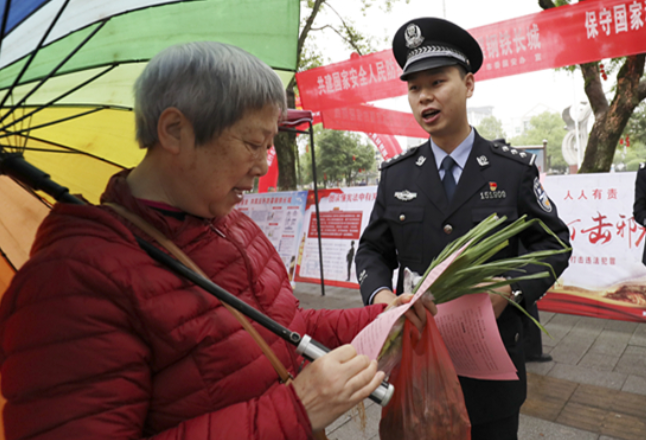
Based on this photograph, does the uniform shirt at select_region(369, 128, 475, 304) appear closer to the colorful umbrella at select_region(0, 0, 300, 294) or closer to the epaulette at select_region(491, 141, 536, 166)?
the epaulette at select_region(491, 141, 536, 166)

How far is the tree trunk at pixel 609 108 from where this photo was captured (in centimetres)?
961

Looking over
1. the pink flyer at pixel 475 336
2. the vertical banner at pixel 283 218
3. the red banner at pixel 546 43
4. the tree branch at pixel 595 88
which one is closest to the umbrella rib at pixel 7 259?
the pink flyer at pixel 475 336

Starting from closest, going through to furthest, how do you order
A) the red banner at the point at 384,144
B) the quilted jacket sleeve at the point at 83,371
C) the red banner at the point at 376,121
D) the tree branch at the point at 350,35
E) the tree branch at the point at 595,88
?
the quilted jacket sleeve at the point at 83,371 < the red banner at the point at 376,121 < the tree branch at the point at 595,88 < the red banner at the point at 384,144 < the tree branch at the point at 350,35

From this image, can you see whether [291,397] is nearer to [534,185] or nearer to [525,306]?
[525,306]

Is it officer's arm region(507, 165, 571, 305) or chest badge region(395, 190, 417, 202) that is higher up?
chest badge region(395, 190, 417, 202)

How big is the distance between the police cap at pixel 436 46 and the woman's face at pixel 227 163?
1.04 meters

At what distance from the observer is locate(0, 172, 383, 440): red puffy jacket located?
811 millimetres

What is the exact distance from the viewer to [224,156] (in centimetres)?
108

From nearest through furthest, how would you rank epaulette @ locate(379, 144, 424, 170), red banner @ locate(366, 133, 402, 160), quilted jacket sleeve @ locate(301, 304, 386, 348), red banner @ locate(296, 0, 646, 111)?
quilted jacket sleeve @ locate(301, 304, 386, 348)
epaulette @ locate(379, 144, 424, 170)
red banner @ locate(296, 0, 646, 111)
red banner @ locate(366, 133, 402, 160)

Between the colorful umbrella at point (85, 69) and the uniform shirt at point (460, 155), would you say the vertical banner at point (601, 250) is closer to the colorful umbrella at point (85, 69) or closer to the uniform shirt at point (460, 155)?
the uniform shirt at point (460, 155)

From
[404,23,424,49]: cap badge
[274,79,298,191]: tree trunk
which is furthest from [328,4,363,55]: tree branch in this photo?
[404,23,424,49]: cap badge

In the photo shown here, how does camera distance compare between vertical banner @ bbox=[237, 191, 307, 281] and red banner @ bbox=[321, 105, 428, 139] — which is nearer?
vertical banner @ bbox=[237, 191, 307, 281]

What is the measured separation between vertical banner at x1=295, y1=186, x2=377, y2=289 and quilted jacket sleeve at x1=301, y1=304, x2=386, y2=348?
5.37 metres

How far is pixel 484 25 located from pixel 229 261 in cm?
688
